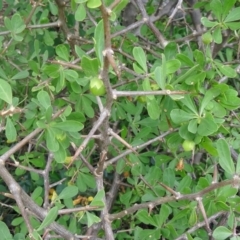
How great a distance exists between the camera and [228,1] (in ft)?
3.04

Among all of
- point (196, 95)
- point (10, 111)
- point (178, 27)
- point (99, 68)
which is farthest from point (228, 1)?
point (178, 27)

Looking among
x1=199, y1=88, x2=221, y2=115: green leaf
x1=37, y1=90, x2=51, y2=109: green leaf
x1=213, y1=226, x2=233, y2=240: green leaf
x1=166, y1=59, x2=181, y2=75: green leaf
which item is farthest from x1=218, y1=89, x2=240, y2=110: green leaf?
x1=37, y1=90, x2=51, y2=109: green leaf

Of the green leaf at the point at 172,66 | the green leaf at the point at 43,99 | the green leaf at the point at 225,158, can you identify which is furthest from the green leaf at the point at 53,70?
the green leaf at the point at 225,158

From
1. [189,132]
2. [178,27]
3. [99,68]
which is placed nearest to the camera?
[99,68]

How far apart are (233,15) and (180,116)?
29 centimetres

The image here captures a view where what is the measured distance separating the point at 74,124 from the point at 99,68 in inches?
5.6

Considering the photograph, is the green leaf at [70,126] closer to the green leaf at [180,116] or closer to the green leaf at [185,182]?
the green leaf at [180,116]

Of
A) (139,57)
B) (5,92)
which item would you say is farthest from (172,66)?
(5,92)

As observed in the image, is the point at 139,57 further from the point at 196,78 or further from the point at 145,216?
the point at 145,216

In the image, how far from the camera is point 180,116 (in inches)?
32.3

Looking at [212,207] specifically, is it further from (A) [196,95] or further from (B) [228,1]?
(B) [228,1]

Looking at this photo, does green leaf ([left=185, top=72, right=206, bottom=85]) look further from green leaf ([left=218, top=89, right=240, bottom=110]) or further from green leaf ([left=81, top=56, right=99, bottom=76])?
green leaf ([left=81, top=56, right=99, bottom=76])

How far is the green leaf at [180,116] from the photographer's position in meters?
0.82

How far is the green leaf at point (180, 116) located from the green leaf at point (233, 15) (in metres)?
0.26
